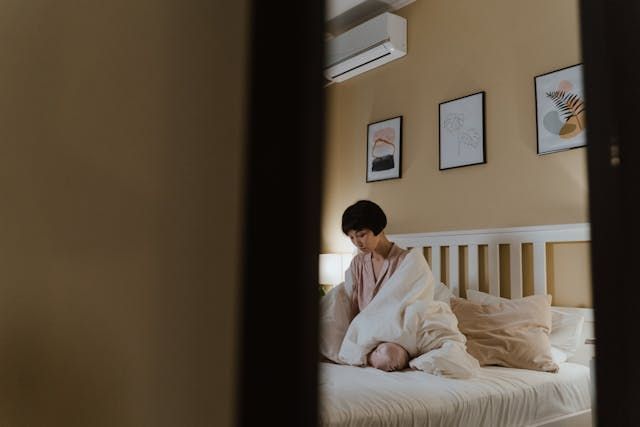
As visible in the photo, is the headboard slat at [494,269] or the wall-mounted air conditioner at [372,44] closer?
the headboard slat at [494,269]

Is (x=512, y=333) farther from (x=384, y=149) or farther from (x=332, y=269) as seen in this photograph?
(x=384, y=149)

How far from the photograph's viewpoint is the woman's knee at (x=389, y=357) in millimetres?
1726

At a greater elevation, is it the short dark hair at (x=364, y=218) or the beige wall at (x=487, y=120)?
the beige wall at (x=487, y=120)

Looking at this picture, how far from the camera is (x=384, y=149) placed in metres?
3.01

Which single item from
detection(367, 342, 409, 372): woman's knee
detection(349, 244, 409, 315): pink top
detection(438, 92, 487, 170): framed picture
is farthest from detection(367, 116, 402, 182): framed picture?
detection(367, 342, 409, 372): woman's knee

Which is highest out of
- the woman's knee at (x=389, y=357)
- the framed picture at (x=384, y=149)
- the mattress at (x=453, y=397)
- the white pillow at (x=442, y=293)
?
the framed picture at (x=384, y=149)

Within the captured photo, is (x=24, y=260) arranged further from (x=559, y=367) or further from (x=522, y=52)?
(x=522, y=52)

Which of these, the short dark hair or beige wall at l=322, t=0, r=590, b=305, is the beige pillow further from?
the short dark hair

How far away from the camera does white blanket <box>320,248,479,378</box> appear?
66.4 inches

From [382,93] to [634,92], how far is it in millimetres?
2344

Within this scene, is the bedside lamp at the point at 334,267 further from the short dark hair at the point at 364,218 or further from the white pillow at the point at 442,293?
the short dark hair at the point at 364,218

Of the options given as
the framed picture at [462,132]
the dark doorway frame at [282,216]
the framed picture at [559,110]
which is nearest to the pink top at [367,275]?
the framed picture at [462,132]

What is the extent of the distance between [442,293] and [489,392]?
79cm

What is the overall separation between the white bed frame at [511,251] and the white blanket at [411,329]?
0.46 metres
